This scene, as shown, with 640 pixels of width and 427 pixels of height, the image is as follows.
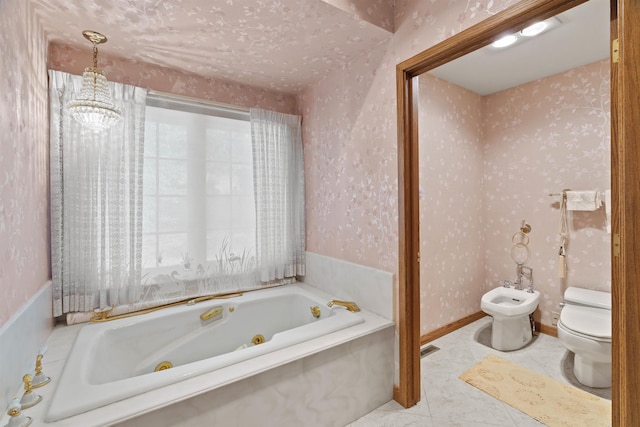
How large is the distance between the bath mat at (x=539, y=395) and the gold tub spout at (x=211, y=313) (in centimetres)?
180

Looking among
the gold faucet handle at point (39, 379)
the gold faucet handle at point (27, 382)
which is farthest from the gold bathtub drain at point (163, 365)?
the gold faucet handle at point (27, 382)

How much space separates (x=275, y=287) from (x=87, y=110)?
176 cm

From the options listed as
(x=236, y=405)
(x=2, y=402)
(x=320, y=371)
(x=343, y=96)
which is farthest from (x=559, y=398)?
(x=2, y=402)

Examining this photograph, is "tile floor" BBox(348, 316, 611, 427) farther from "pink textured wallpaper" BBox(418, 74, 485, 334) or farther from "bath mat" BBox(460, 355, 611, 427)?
"pink textured wallpaper" BBox(418, 74, 485, 334)

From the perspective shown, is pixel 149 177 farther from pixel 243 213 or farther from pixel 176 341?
A: pixel 176 341

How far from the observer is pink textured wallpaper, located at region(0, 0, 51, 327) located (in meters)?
1.10

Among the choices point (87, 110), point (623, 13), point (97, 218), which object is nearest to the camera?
point (623, 13)

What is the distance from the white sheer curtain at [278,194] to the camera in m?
2.46

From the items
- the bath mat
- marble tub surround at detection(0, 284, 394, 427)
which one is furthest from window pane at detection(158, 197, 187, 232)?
the bath mat

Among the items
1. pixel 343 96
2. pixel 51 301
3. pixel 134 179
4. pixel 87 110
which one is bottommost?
pixel 51 301

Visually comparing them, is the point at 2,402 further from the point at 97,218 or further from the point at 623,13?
the point at 623,13

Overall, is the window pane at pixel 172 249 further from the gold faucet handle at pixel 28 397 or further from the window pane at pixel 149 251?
the gold faucet handle at pixel 28 397

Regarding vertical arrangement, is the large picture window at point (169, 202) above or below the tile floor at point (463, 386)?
above

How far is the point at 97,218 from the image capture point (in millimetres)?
1860
